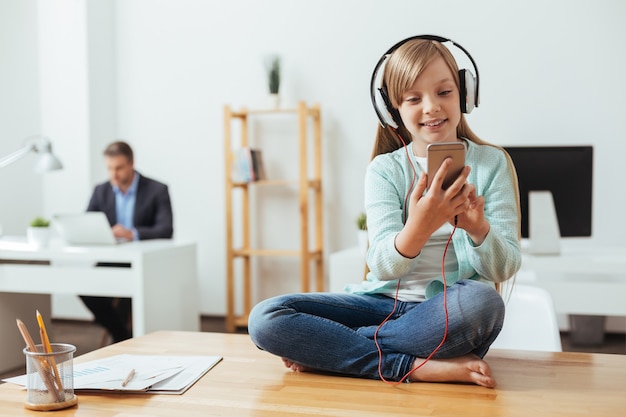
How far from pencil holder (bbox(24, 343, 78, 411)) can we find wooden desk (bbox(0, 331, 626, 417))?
0.02m

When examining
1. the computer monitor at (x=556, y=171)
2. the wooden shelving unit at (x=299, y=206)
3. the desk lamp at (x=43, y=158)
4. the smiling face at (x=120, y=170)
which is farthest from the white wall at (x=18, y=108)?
the computer monitor at (x=556, y=171)

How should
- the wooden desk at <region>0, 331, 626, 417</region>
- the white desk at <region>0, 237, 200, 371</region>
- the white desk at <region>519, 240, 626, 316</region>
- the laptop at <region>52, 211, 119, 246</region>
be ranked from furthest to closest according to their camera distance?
the laptop at <region>52, 211, 119, 246</region>, the white desk at <region>0, 237, 200, 371</region>, the white desk at <region>519, 240, 626, 316</region>, the wooden desk at <region>0, 331, 626, 417</region>

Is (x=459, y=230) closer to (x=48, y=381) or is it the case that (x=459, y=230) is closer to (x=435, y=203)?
(x=435, y=203)

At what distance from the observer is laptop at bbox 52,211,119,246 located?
3486 millimetres

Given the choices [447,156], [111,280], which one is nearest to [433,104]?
[447,156]

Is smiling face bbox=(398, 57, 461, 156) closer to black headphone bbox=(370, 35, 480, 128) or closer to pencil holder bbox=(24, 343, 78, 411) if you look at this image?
black headphone bbox=(370, 35, 480, 128)

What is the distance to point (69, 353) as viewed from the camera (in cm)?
128

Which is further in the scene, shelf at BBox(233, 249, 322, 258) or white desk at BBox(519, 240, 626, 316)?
shelf at BBox(233, 249, 322, 258)

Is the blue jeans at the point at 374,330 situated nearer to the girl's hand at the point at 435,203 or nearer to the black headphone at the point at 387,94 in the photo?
the girl's hand at the point at 435,203

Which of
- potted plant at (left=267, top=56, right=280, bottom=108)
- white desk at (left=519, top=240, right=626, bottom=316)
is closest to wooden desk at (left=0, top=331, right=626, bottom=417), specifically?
white desk at (left=519, top=240, right=626, bottom=316)

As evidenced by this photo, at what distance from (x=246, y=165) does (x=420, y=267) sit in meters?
3.09

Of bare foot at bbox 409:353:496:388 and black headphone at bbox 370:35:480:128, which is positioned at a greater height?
black headphone at bbox 370:35:480:128

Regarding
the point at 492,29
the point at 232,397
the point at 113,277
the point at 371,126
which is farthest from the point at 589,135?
the point at 232,397

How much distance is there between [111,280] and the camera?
3.33m
